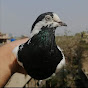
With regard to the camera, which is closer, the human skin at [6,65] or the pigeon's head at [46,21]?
the pigeon's head at [46,21]

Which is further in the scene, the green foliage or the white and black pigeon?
the green foliage

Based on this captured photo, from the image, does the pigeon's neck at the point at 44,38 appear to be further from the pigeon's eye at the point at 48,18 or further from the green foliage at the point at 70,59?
the green foliage at the point at 70,59

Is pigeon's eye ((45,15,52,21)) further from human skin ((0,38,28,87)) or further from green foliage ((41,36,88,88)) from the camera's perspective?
green foliage ((41,36,88,88))

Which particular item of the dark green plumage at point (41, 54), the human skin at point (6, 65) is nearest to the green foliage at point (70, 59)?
the human skin at point (6, 65)

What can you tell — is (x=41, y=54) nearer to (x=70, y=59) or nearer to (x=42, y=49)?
(x=42, y=49)

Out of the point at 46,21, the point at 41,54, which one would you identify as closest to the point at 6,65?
the point at 41,54

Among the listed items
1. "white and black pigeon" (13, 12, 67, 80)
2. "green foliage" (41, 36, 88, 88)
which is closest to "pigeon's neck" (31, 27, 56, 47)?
"white and black pigeon" (13, 12, 67, 80)

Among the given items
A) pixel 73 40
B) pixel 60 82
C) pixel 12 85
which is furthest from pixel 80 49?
pixel 12 85

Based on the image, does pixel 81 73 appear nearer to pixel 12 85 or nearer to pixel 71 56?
pixel 71 56
